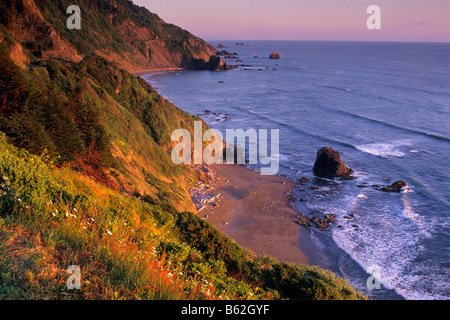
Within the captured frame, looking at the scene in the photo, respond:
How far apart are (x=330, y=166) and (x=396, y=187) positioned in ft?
20.8

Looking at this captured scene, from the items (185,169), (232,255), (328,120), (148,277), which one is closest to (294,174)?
(185,169)

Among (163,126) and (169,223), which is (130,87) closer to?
(163,126)

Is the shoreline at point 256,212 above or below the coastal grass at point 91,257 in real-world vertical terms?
below

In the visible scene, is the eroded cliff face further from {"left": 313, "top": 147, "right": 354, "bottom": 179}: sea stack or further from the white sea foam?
the white sea foam

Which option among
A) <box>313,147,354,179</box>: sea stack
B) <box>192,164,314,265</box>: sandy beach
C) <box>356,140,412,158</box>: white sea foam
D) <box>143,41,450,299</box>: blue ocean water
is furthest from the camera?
<box>356,140,412,158</box>: white sea foam

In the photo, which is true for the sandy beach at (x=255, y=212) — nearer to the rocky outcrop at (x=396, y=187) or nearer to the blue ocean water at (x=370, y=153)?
the blue ocean water at (x=370, y=153)

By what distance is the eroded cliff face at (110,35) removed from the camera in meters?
46.5

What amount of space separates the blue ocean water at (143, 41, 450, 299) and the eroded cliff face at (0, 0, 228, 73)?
952 inches

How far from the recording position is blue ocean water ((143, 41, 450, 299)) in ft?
62.7

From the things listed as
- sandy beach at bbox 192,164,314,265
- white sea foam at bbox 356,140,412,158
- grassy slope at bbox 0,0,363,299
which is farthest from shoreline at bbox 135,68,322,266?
white sea foam at bbox 356,140,412,158

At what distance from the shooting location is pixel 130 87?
28.2 m

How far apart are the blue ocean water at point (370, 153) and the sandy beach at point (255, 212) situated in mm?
1744

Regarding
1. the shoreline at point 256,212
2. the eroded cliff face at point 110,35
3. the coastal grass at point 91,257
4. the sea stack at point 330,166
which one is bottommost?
the shoreline at point 256,212

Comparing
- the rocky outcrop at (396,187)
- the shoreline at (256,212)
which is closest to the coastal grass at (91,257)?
the shoreline at (256,212)
